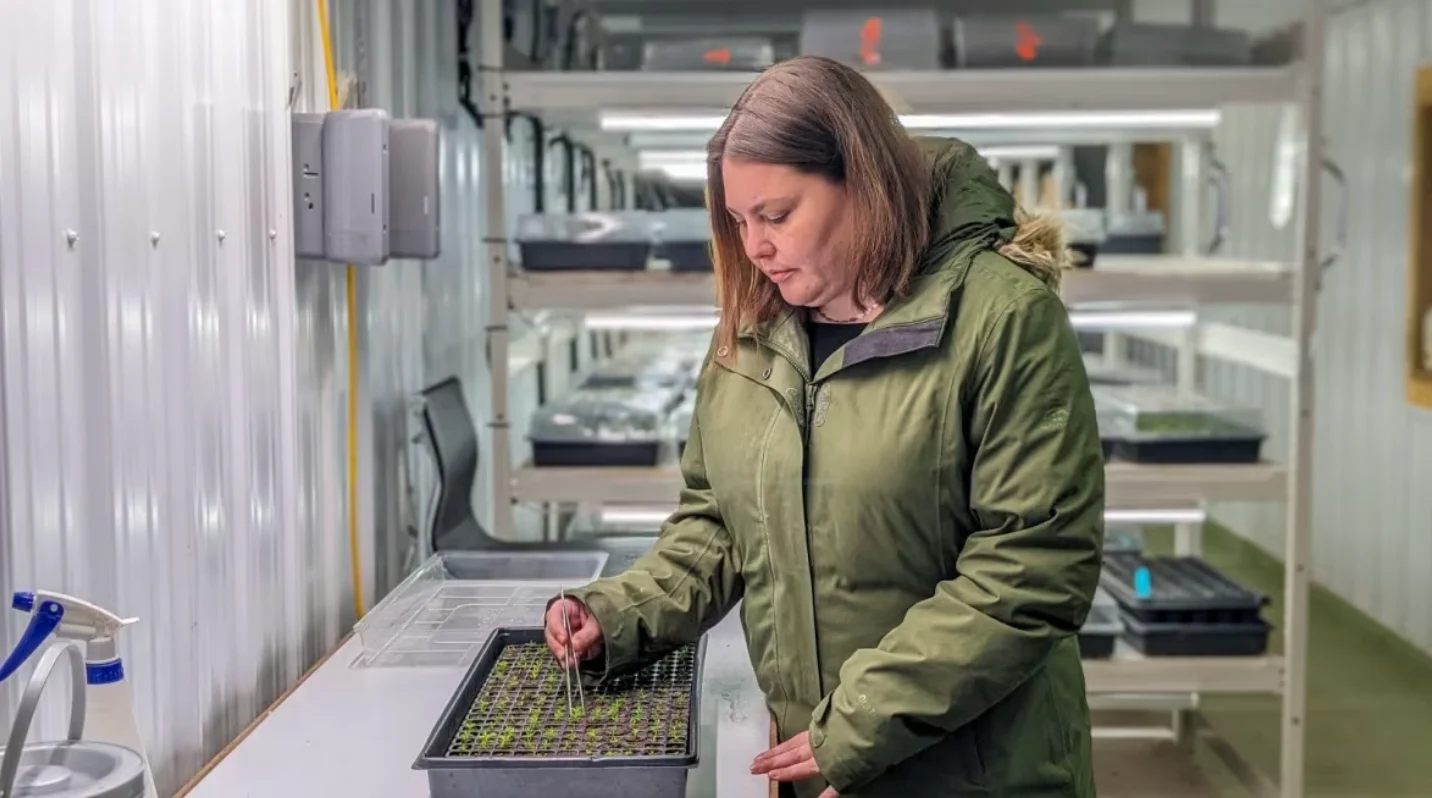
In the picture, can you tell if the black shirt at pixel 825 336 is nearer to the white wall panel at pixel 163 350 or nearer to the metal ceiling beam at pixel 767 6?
the white wall panel at pixel 163 350

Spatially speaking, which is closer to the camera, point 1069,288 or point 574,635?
point 574,635

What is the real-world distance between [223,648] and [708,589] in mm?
642

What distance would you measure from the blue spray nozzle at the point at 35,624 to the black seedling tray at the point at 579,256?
6.38 ft

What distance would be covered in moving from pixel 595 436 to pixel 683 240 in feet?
1.62

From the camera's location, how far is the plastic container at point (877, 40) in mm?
3072

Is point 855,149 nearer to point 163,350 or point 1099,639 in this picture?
point 163,350

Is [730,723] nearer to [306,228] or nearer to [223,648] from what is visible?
[223,648]

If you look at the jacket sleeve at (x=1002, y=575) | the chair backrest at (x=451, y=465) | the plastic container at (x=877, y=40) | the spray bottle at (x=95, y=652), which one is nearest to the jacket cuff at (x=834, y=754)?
the jacket sleeve at (x=1002, y=575)

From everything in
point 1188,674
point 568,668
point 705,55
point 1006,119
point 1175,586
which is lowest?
point 1188,674

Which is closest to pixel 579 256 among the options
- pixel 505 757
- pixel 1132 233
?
pixel 1132 233

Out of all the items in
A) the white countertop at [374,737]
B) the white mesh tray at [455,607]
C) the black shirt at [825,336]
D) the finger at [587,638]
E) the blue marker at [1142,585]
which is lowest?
the blue marker at [1142,585]

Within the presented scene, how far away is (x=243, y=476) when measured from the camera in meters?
1.80

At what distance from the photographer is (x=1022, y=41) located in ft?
10.0

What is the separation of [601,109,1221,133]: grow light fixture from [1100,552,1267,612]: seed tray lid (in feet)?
3.48
